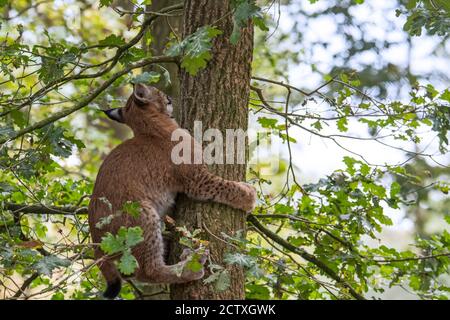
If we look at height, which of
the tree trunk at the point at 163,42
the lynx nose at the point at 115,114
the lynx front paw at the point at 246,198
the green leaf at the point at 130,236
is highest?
the tree trunk at the point at 163,42

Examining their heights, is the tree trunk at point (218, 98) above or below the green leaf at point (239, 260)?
above

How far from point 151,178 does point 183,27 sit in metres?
1.23

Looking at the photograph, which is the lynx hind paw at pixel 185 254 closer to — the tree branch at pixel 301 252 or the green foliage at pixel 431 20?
the tree branch at pixel 301 252

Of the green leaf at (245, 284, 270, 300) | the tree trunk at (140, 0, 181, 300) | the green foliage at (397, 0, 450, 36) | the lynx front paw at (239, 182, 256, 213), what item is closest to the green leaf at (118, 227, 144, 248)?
the lynx front paw at (239, 182, 256, 213)

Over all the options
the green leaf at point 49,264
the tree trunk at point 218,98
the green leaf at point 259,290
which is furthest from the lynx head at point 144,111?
the green leaf at point 49,264

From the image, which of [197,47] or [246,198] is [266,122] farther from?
[197,47]

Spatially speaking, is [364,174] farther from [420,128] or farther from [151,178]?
[151,178]

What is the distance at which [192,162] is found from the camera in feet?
16.7

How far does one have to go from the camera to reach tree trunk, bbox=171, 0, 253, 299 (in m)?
4.78

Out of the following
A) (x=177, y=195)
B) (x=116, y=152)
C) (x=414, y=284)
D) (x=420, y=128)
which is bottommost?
(x=414, y=284)

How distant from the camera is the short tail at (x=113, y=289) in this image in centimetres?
502

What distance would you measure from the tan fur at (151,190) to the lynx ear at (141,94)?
4 centimetres
